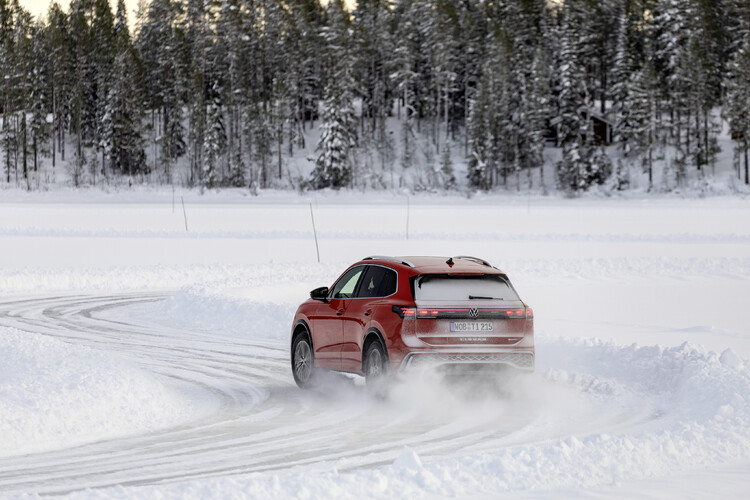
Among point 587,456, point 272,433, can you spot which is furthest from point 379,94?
point 587,456

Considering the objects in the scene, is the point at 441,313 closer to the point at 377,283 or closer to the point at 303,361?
the point at 377,283

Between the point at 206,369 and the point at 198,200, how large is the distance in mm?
69029

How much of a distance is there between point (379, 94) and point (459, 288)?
4103 inches

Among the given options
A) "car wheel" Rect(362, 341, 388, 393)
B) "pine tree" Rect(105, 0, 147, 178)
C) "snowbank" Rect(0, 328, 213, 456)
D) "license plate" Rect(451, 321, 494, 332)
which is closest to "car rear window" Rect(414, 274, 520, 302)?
"license plate" Rect(451, 321, 494, 332)

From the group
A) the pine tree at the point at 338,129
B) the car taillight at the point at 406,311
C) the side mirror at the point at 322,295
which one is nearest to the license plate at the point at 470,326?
the car taillight at the point at 406,311

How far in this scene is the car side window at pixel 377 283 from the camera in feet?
38.0

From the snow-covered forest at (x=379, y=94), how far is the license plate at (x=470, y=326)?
257ft

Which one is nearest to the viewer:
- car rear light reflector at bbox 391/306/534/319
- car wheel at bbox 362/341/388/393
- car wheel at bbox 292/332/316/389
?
car rear light reflector at bbox 391/306/534/319

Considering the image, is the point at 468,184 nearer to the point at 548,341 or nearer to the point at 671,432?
the point at 548,341

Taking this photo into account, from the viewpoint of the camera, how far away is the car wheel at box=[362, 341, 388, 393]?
11.1m

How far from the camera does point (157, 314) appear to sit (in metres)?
21.9

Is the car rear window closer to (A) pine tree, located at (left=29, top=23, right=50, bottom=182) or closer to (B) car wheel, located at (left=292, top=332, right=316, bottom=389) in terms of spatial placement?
(B) car wheel, located at (left=292, top=332, right=316, bottom=389)

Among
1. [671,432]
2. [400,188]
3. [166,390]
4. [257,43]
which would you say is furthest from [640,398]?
[257,43]

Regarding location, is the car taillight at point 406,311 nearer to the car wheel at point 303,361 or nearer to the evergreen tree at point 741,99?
the car wheel at point 303,361
